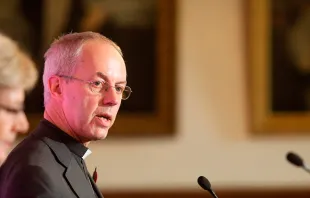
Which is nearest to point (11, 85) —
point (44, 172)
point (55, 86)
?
point (55, 86)

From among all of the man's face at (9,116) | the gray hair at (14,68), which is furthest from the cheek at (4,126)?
the gray hair at (14,68)

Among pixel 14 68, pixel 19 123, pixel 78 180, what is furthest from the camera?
pixel 19 123

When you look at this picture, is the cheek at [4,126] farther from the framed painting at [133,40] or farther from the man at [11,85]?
the framed painting at [133,40]

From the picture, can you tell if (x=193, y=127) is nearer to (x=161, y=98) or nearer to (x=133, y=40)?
(x=161, y=98)

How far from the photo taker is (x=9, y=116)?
217 cm

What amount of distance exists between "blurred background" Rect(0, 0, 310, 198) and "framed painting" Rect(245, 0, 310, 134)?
23 mm

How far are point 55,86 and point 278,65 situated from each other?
272 cm

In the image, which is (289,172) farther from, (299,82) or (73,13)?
(73,13)

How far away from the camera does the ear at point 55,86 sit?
1923 millimetres

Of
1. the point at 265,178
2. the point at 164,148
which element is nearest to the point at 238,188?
the point at 265,178

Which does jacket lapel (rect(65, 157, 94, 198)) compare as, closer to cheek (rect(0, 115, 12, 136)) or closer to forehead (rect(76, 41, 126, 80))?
forehead (rect(76, 41, 126, 80))

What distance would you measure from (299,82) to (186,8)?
2.88 feet

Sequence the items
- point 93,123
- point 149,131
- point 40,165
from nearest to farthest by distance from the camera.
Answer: point 40,165 → point 93,123 → point 149,131

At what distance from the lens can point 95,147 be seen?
4387mm
